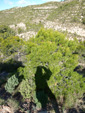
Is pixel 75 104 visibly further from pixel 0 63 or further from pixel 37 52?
pixel 0 63

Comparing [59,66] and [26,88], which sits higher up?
[59,66]

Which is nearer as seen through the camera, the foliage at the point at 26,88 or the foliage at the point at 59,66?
the foliage at the point at 59,66

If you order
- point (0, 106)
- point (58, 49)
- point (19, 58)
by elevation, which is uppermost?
point (58, 49)

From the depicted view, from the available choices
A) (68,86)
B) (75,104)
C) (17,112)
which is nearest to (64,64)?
(68,86)

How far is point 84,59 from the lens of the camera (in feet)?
34.3

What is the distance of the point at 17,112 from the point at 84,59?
33.1ft

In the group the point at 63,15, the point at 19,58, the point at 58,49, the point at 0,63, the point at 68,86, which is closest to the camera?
the point at 68,86

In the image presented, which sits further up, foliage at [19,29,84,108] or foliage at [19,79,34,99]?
foliage at [19,29,84,108]

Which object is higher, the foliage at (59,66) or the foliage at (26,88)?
the foliage at (59,66)

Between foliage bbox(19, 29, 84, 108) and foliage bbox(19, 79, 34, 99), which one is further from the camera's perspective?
foliage bbox(19, 79, 34, 99)

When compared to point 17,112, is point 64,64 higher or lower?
higher

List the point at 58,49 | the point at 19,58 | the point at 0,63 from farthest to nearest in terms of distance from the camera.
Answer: the point at 0,63, the point at 19,58, the point at 58,49

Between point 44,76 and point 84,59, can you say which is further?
point 84,59

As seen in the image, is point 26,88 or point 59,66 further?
point 26,88
